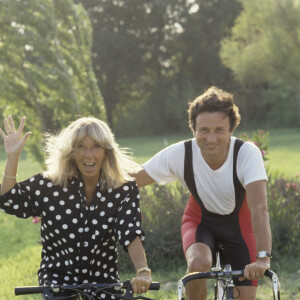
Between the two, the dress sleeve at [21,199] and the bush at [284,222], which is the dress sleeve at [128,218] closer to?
the dress sleeve at [21,199]

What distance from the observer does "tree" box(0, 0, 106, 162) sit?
11.6 m

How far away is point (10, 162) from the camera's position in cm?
375

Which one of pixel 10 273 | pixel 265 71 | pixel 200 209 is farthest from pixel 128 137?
pixel 200 209

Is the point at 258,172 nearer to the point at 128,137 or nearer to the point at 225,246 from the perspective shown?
the point at 225,246

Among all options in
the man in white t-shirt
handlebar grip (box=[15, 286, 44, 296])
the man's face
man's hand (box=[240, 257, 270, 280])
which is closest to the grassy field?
the man in white t-shirt

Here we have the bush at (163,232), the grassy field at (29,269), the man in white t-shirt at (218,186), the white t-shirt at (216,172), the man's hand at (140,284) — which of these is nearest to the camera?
the man's hand at (140,284)

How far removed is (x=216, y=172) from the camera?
427 centimetres

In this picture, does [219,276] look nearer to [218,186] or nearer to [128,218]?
[128,218]

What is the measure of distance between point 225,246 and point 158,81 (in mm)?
51539

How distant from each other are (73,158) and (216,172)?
0.97 meters

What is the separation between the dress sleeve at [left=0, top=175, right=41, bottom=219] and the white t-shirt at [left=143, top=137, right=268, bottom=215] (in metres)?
0.99

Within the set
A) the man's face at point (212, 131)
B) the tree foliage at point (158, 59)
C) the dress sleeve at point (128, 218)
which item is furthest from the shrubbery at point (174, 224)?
the tree foliage at point (158, 59)

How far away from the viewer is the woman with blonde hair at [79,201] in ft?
12.3

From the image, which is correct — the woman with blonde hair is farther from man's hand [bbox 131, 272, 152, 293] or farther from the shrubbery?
the shrubbery
